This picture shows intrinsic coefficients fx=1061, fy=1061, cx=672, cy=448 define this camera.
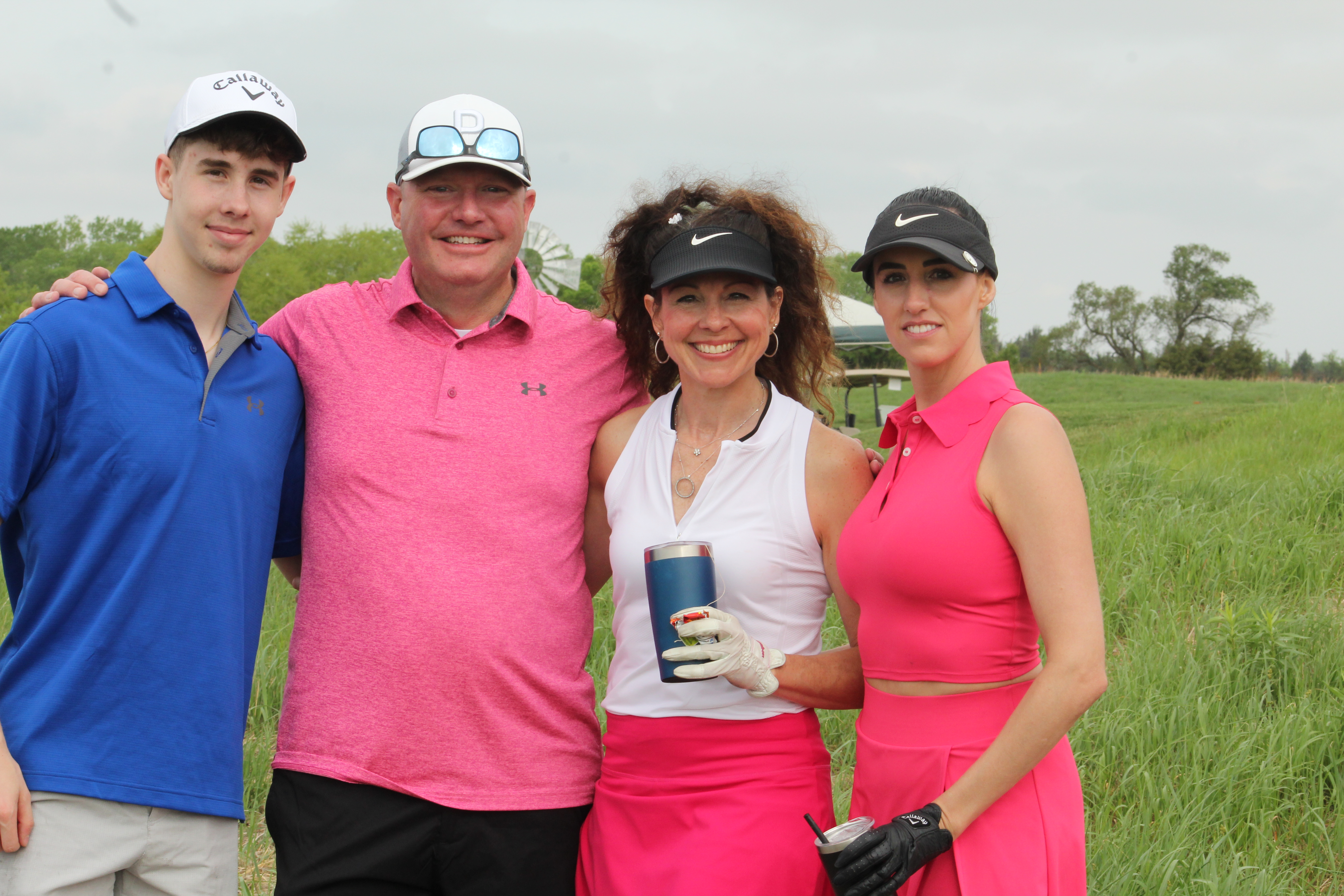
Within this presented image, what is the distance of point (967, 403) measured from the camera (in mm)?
2447

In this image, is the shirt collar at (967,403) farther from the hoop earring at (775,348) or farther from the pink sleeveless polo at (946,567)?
the hoop earring at (775,348)

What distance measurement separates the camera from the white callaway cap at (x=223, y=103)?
2596mm

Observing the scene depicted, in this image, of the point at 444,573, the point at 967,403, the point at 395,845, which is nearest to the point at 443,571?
the point at 444,573

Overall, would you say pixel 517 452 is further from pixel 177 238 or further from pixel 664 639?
pixel 177 238

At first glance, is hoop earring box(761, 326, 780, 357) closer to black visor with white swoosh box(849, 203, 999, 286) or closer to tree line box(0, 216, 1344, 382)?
black visor with white swoosh box(849, 203, 999, 286)

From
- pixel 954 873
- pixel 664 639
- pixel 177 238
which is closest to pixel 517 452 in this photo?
pixel 664 639

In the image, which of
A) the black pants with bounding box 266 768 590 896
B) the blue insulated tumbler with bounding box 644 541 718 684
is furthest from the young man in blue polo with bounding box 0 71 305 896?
the blue insulated tumbler with bounding box 644 541 718 684

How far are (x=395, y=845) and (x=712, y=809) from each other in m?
0.82

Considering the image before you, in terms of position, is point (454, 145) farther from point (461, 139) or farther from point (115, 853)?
point (115, 853)

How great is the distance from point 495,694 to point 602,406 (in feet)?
2.99

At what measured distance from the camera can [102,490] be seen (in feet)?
7.89

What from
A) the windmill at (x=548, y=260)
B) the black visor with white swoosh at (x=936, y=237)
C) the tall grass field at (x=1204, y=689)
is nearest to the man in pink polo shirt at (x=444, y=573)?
the black visor with white swoosh at (x=936, y=237)

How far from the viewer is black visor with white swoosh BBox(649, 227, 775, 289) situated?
285 centimetres

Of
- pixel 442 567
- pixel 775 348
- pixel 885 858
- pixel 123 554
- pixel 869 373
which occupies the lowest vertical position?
pixel 885 858
